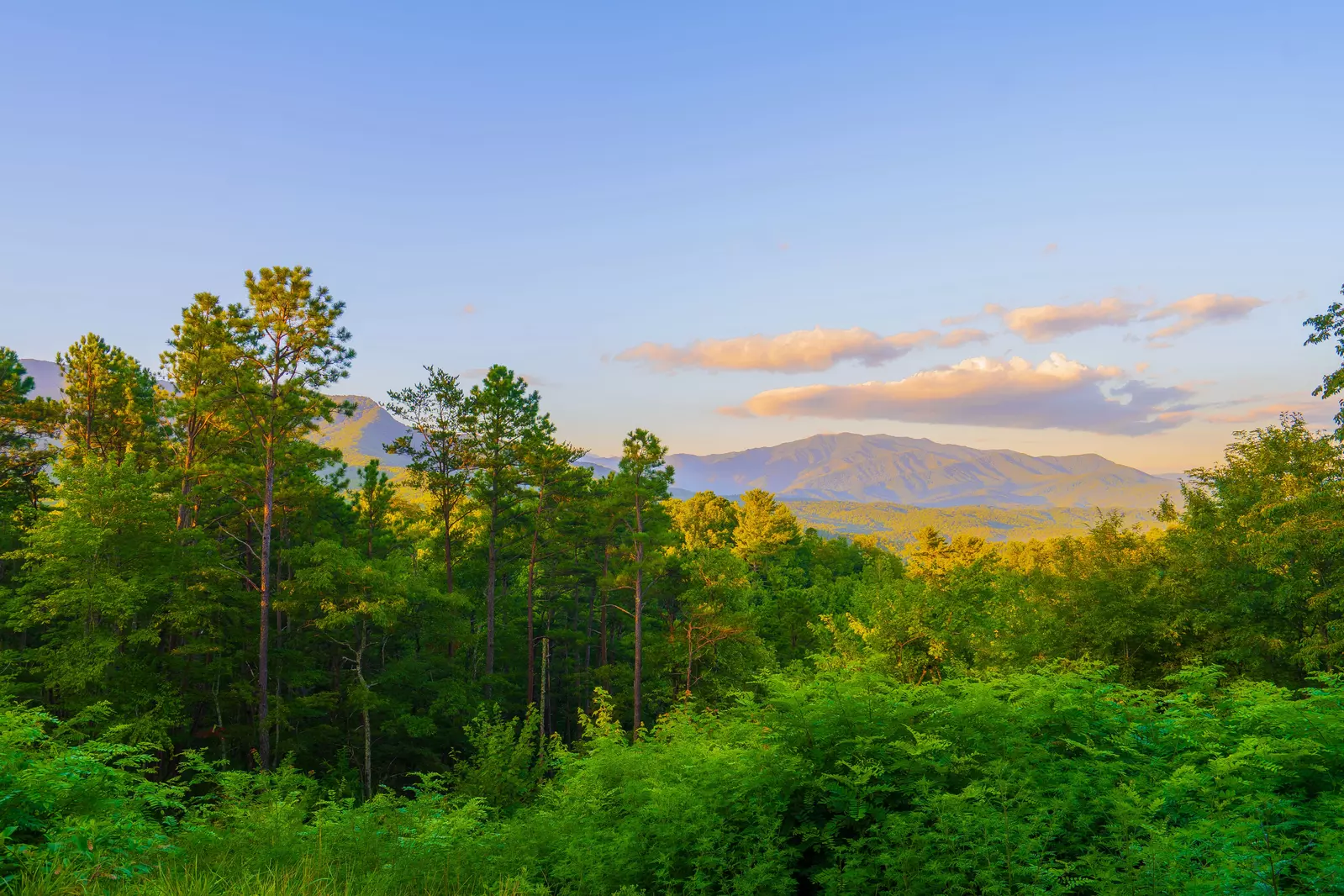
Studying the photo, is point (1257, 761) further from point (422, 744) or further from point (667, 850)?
point (422, 744)

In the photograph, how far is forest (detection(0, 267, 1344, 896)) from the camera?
699cm

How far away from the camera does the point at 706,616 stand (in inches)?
1253

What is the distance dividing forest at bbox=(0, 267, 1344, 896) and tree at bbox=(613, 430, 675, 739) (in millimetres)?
174

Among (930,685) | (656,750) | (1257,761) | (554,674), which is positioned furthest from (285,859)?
(554,674)

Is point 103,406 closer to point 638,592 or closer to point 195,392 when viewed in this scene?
point 195,392

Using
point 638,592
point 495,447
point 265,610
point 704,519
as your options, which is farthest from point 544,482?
point 704,519

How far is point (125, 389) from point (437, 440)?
42.0ft

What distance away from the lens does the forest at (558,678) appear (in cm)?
699

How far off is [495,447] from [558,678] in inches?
752

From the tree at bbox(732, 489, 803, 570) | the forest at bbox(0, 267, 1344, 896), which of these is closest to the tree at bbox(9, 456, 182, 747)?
the forest at bbox(0, 267, 1344, 896)

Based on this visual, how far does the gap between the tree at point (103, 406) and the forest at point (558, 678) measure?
20cm

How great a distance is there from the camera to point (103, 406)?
27.2 meters

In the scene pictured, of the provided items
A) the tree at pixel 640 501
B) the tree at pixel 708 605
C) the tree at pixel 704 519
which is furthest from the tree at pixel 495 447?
the tree at pixel 704 519

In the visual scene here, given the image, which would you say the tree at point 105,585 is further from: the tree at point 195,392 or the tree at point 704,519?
the tree at point 704,519
